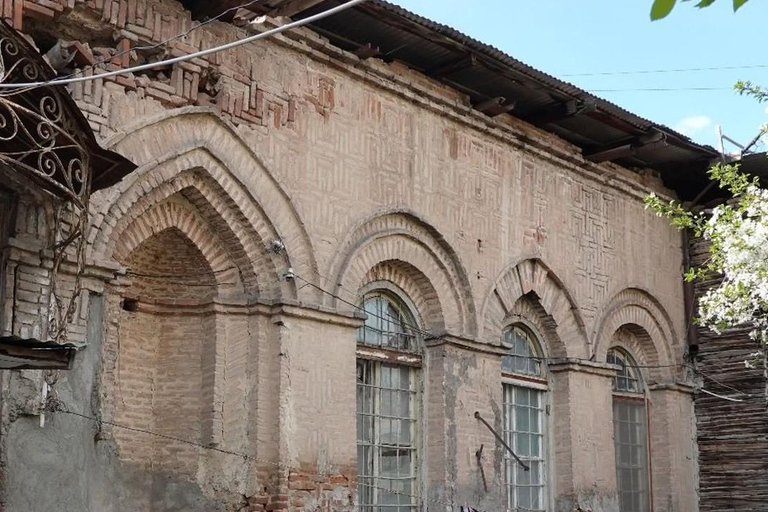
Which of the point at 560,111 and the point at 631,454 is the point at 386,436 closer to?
the point at 560,111

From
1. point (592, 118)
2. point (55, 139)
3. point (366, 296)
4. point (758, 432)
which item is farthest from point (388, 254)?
point (758, 432)

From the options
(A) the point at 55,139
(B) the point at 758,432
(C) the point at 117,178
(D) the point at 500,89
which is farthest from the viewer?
(B) the point at 758,432

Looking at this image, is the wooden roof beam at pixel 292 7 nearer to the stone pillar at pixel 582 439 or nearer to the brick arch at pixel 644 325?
the stone pillar at pixel 582 439

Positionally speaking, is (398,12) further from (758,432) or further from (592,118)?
(758,432)

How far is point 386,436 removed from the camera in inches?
466

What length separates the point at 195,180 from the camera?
10.1m

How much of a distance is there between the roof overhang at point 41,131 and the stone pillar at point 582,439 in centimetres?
742

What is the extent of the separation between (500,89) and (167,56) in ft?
15.2

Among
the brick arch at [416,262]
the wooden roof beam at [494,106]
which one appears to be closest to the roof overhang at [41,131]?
the brick arch at [416,262]

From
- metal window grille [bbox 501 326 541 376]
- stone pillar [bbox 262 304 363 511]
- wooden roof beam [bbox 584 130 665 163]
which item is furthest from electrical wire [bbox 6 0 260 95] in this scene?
wooden roof beam [bbox 584 130 665 163]

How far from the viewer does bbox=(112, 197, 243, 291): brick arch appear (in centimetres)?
988

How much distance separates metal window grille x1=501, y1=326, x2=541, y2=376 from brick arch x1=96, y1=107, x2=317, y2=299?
12.1 ft

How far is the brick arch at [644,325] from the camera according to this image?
590 inches

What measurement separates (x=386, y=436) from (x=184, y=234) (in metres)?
3.16
